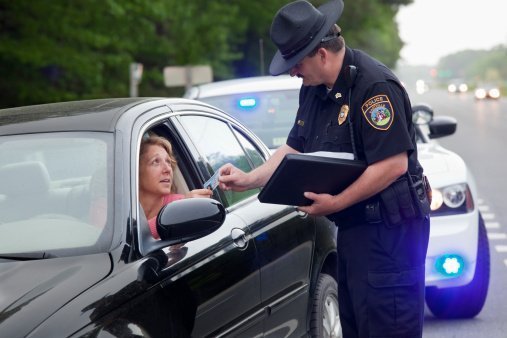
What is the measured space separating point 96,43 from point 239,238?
72.2ft

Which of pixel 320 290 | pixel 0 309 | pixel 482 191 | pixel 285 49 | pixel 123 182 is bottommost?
pixel 482 191

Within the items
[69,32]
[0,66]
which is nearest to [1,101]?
[0,66]

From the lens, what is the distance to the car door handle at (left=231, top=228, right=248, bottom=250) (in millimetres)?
4789

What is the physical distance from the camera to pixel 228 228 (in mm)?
4820

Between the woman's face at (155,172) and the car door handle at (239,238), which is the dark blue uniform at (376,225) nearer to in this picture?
the car door handle at (239,238)

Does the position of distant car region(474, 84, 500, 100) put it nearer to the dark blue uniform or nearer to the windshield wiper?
the dark blue uniform

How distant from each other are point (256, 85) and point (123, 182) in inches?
231

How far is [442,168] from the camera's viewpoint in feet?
26.3

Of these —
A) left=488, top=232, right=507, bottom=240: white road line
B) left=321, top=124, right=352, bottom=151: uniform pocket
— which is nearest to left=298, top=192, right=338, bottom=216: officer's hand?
left=321, top=124, right=352, bottom=151: uniform pocket

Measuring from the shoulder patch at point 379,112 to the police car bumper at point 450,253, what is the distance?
3142mm

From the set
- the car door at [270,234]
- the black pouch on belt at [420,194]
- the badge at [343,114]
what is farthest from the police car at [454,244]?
the badge at [343,114]

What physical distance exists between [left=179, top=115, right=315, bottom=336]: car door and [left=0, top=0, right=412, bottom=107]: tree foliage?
1983 cm

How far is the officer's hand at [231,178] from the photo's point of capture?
5055 millimetres

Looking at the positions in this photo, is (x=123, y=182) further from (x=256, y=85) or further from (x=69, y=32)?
(x=69, y=32)
